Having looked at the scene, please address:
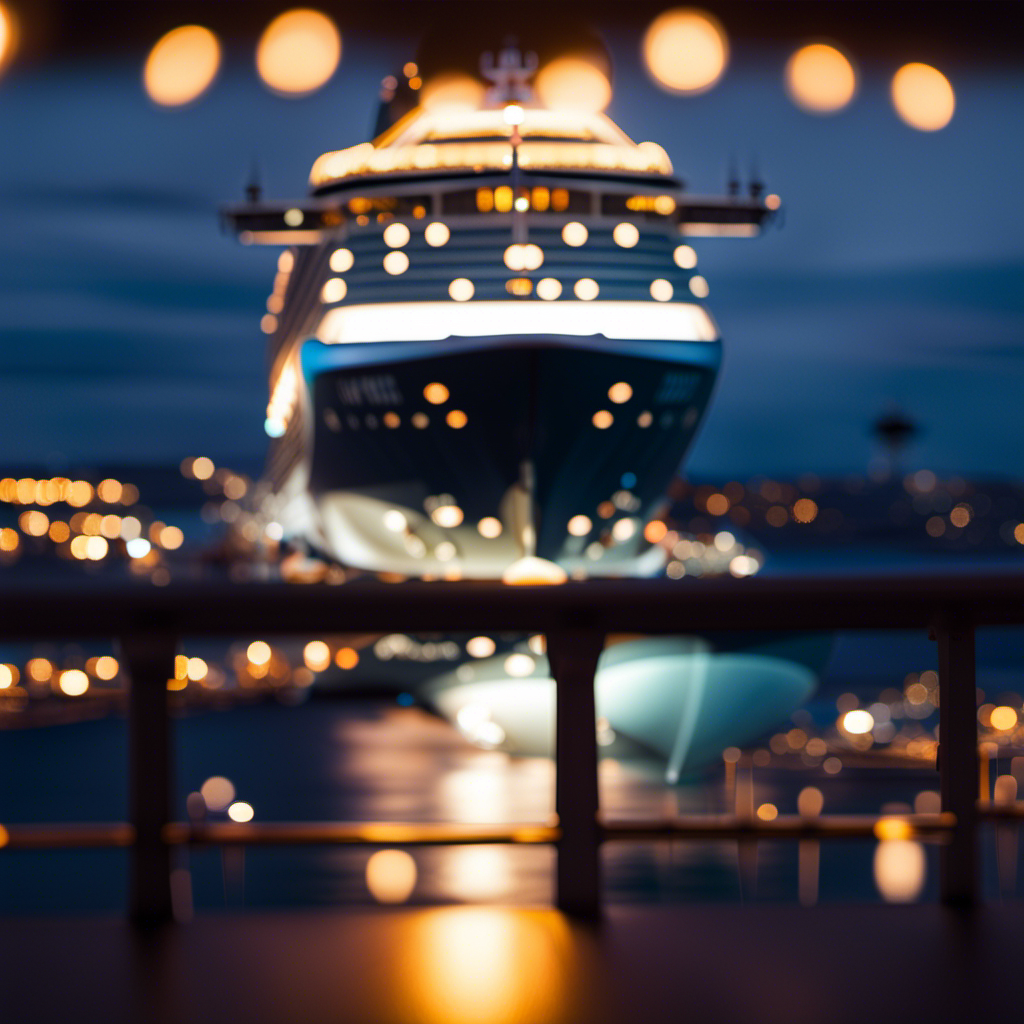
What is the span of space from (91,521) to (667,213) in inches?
3840

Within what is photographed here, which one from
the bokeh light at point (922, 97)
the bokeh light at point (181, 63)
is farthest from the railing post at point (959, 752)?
the bokeh light at point (181, 63)

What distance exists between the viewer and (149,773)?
11.2 ft

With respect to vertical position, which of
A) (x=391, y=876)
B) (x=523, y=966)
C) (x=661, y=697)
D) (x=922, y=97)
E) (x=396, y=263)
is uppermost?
(x=396, y=263)

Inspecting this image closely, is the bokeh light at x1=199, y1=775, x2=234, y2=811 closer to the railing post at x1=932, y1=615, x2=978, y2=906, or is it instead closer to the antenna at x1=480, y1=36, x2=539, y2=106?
the antenna at x1=480, y1=36, x2=539, y2=106

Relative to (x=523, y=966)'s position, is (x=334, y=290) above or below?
above

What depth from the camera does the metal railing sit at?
3328 mm

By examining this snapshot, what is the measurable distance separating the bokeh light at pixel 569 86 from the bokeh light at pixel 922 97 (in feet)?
51.2

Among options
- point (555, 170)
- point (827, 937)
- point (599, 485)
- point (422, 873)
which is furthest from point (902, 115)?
point (555, 170)

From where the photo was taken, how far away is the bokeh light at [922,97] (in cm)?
523

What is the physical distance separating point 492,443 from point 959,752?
20091 millimetres

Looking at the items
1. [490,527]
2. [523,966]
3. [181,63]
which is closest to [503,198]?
[490,527]

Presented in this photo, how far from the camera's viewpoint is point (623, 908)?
3.53 meters

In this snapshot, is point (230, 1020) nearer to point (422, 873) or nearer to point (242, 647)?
point (422, 873)

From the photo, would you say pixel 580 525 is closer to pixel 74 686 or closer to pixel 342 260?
pixel 342 260
